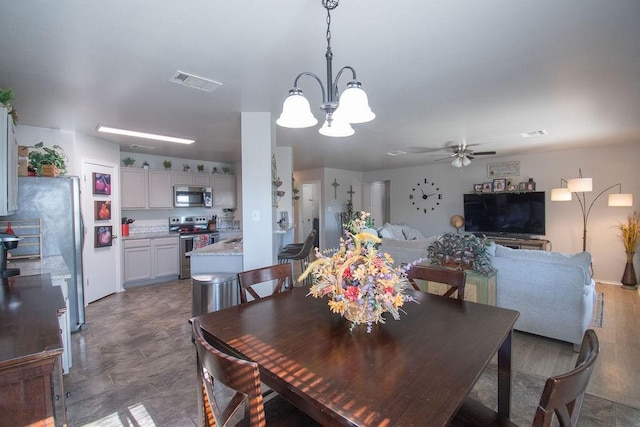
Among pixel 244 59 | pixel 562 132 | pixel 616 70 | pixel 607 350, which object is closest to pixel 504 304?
pixel 607 350

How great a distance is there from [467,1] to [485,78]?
3.62 ft

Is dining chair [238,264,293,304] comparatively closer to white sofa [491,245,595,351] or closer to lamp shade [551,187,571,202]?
white sofa [491,245,595,351]

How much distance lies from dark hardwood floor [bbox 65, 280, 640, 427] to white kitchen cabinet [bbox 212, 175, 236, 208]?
2.87 metres

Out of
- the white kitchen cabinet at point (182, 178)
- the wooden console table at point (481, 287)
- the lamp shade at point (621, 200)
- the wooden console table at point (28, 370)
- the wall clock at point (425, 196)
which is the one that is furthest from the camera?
the wall clock at point (425, 196)

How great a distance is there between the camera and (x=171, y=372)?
7.98ft

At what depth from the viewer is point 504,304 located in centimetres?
316

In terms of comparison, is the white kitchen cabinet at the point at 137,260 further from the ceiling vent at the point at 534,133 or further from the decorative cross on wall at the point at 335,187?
the ceiling vent at the point at 534,133

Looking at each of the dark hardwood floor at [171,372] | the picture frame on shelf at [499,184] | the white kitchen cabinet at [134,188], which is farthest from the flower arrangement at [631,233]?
the white kitchen cabinet at [134,188]

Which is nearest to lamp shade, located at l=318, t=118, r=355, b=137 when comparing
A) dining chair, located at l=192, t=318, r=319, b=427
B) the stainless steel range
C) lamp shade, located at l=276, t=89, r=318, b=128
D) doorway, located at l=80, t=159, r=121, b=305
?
lamp shade, located at l=276, t=89, r=318, b=128

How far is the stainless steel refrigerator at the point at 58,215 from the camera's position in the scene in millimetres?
2879

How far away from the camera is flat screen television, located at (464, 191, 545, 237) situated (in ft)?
19.3

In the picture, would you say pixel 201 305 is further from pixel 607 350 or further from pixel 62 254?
pixel 607 350

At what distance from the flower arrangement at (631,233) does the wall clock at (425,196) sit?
3.24 m

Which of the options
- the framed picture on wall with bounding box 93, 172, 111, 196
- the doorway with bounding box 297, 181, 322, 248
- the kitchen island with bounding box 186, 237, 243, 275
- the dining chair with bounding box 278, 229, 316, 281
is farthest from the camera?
the doorway with bounding box 297, 181, 322, 248
